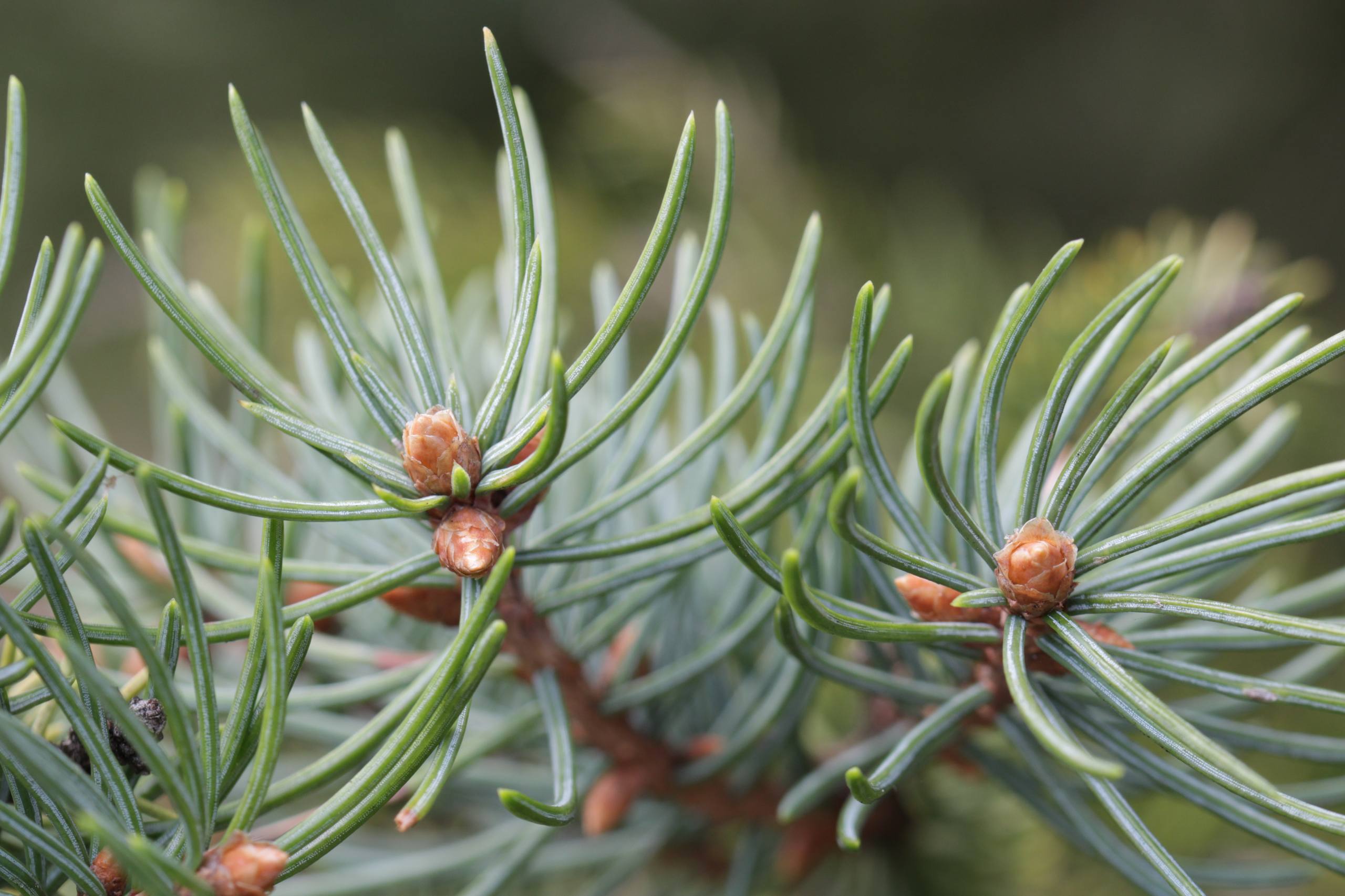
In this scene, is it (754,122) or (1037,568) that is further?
(754,122)

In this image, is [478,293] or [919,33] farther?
[919,33]

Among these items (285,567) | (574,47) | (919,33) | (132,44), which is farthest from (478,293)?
(132,44)

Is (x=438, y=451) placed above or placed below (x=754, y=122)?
below

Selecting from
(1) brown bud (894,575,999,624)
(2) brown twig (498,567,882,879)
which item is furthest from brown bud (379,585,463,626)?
(1) brown bud (894,575,999,624)

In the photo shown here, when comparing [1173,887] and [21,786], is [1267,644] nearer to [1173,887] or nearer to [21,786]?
[1173,887]

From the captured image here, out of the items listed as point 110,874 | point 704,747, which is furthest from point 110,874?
point 704,747

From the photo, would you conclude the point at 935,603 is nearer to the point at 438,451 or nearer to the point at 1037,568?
the point at 1037,568
